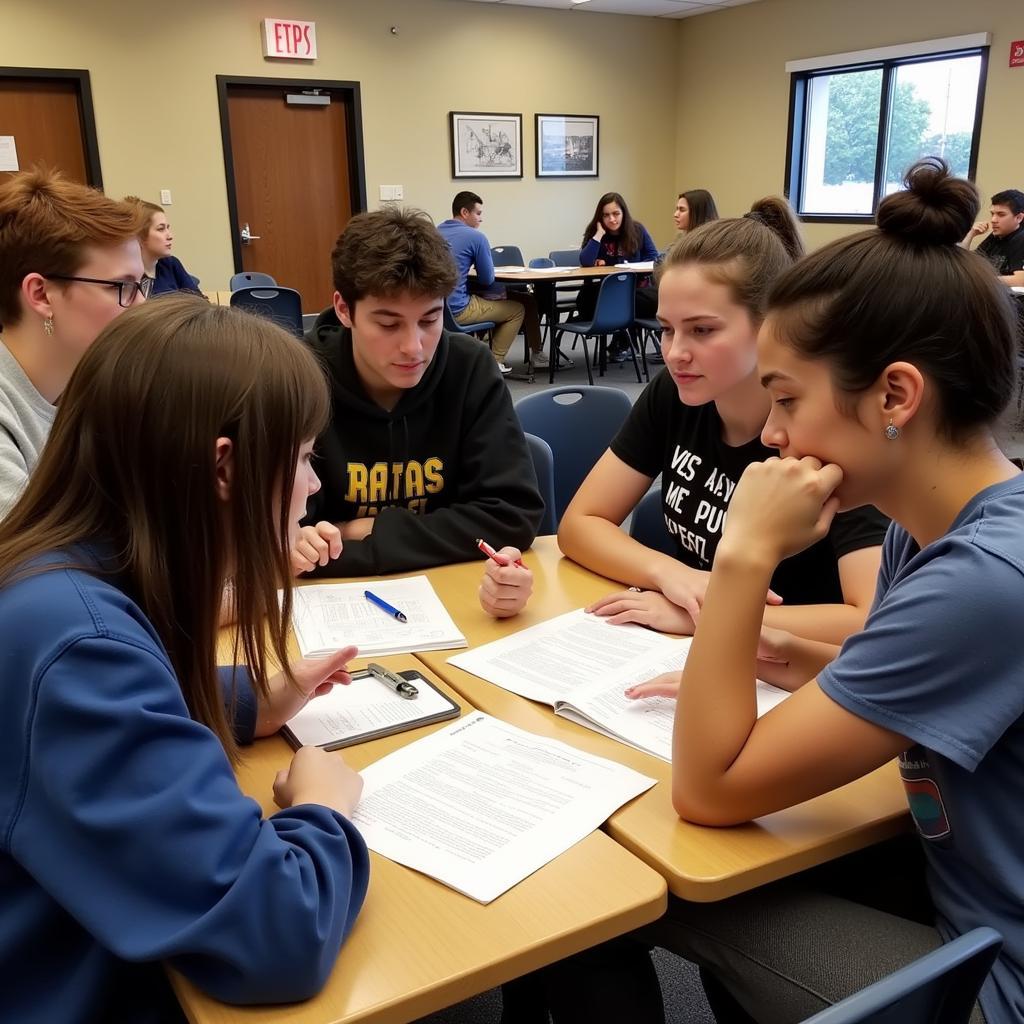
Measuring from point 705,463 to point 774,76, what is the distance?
8.62m

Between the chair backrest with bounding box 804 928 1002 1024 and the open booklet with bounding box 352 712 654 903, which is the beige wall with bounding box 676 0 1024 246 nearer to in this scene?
the open booklet with bounding box 352 712 654 903

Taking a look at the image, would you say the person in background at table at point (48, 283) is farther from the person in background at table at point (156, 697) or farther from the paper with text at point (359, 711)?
the person in background at table at point (156, 697)

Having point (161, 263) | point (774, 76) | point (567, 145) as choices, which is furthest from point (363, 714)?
point (774, 76)

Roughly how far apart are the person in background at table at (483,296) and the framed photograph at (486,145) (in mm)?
1086

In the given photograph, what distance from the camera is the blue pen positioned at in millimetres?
1507

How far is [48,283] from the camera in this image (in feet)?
5.73

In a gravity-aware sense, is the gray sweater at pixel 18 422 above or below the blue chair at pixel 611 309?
above

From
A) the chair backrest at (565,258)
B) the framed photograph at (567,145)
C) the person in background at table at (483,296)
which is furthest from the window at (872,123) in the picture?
the person in background at table at (483,296)

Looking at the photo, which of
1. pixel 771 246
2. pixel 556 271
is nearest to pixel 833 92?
pixel 556 271

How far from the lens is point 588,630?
1453mm

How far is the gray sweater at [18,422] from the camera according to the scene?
Answer: 1.59 m

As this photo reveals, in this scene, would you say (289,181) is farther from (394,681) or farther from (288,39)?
(394,681)

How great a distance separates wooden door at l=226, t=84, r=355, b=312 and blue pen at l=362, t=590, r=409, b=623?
6.38 m

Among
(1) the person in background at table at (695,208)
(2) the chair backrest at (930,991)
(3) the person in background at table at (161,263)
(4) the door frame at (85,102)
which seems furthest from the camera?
(1) the person in background at table at (695,208)
